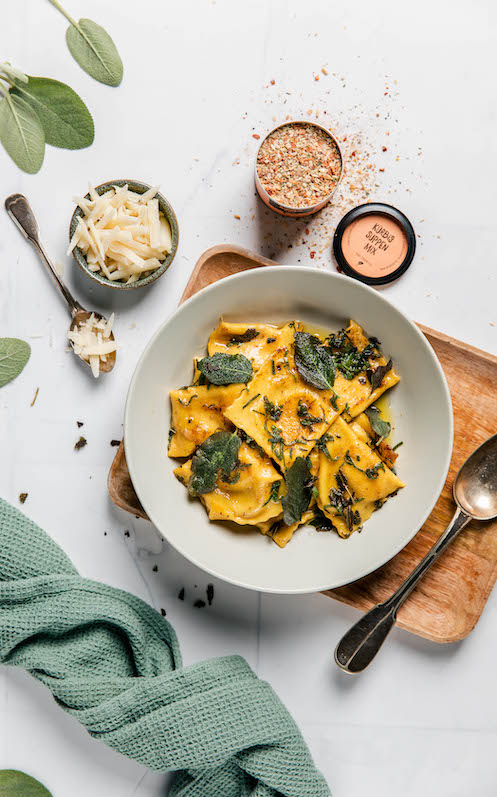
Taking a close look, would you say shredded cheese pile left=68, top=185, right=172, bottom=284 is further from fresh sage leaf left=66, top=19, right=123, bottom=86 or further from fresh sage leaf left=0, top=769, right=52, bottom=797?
fresh sage leaf left=0, top=769, right=52, bottom=797

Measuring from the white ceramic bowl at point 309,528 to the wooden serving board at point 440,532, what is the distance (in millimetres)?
208

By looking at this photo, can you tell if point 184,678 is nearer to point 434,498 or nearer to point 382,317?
point 434,498

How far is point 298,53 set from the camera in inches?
117

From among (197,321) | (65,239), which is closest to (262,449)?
(197,321)

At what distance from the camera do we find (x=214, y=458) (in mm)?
2518

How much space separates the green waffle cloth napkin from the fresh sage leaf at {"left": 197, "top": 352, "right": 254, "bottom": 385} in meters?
1.10

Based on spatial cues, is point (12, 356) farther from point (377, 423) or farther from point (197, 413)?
point (377, 423)

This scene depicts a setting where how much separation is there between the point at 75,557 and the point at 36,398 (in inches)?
30.5

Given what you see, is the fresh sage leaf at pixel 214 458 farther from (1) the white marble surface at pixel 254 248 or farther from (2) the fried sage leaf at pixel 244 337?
(1) the white marble surface at pixel 254 248

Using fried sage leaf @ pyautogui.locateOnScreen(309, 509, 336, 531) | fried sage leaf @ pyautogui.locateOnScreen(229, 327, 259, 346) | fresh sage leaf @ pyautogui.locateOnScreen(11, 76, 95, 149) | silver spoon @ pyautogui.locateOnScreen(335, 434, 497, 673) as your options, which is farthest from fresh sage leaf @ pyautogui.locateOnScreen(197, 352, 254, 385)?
fresh sage leaf @ pyautogui.locateOnScreen(11, 76, 95, 149)

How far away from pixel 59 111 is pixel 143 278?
0.95 m

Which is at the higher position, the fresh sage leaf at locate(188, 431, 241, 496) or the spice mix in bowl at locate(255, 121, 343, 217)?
the spice mix in bowl at locate(255, 121, 343, 217)

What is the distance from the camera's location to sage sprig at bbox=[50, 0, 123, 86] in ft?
9.57

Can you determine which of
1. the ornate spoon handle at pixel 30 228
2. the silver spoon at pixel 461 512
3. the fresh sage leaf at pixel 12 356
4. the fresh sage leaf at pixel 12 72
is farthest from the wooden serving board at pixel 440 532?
the fresh sage leaf at pixel 12 72
